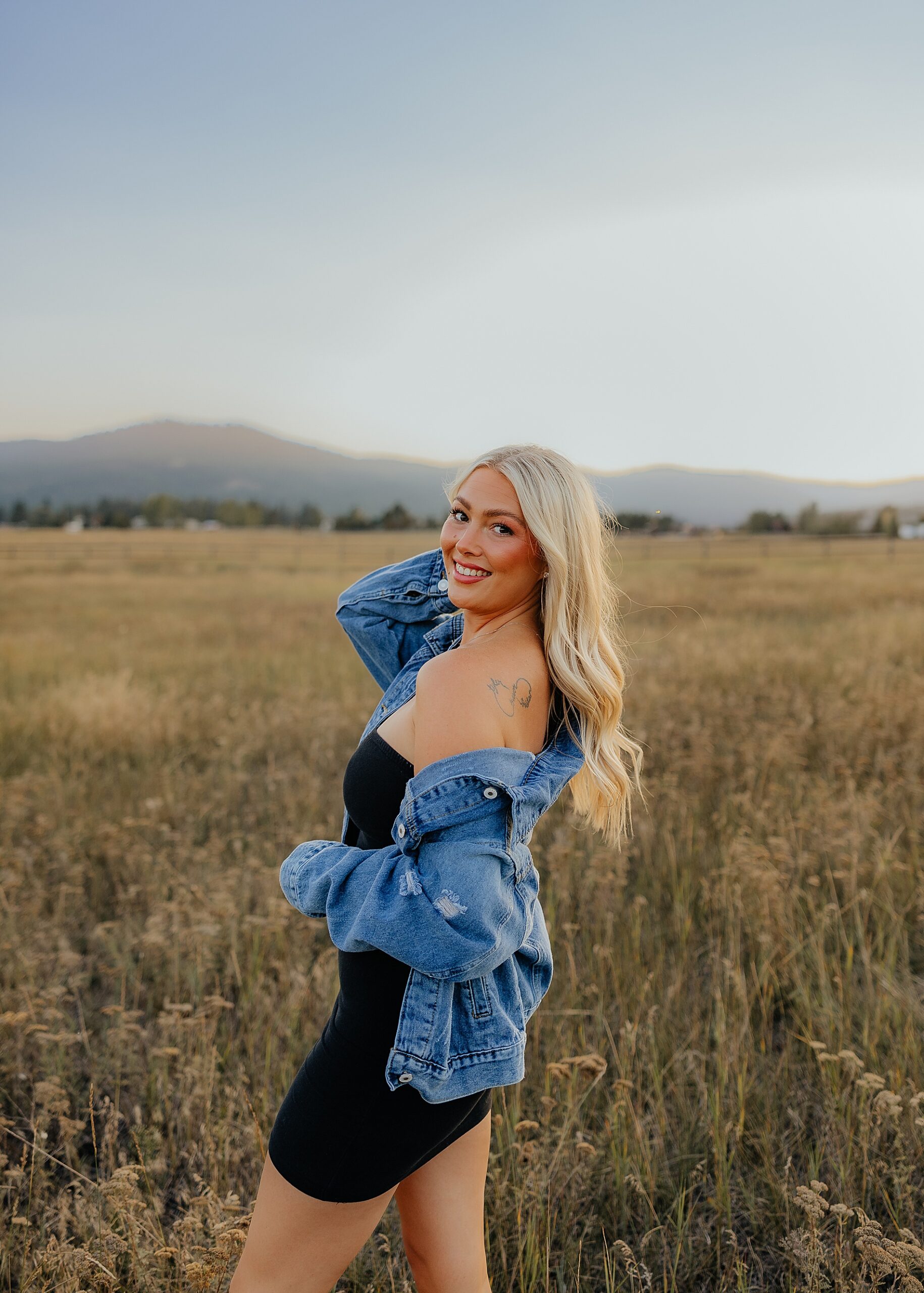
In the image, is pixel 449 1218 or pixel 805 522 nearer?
pixel 449 1218

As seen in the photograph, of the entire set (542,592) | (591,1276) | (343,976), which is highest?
(542,592)

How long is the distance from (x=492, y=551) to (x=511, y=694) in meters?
0.32

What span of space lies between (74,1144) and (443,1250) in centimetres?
170

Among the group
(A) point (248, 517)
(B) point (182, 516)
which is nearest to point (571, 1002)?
(A) point (248, 517)

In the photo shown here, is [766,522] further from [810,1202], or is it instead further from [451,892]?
[451,892]

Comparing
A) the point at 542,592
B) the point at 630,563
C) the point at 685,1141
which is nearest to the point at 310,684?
the point at 685,1141

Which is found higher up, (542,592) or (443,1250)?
(542,592)

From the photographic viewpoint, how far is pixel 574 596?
1850mm

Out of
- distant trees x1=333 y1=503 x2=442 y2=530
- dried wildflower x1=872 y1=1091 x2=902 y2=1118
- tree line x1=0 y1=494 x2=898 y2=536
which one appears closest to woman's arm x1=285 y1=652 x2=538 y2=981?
dried wildflower x1=872 y1=1091 x2=902 y2=1118

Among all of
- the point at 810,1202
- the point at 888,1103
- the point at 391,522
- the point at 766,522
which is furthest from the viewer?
the point at 391,522

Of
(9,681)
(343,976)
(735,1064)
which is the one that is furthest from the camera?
(9,681)

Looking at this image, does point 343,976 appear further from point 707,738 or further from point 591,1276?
point 707,738

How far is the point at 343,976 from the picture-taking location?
1.74m

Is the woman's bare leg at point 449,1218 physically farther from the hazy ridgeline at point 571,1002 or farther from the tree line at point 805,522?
the tree line at point 805,522
